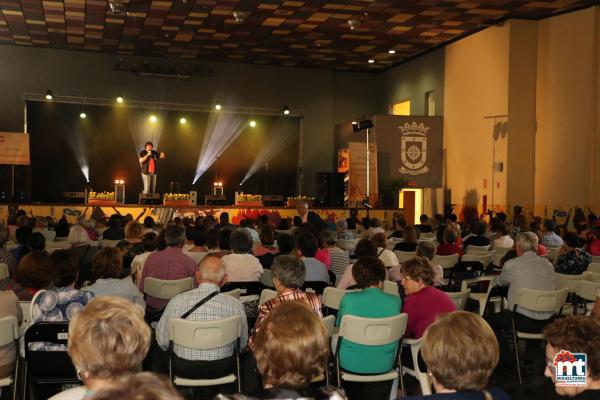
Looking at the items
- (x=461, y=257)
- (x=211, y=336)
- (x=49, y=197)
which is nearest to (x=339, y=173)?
(x=49, y=197)

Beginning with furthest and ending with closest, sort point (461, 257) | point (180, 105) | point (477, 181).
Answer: point (180, 105) → point (477, 181) → point (461, 257)

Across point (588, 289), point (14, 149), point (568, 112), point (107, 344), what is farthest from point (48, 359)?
point (14, 149)

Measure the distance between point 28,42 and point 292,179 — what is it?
7.95 meters

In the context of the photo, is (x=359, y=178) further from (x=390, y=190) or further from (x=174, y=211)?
(x=174, y=211)

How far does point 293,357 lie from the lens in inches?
91.7

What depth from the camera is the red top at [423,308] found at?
4559mm

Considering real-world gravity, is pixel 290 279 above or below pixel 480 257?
above

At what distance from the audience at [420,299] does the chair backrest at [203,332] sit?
116 cm

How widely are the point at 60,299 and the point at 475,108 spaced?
14.3 m

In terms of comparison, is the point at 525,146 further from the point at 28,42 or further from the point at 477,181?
the point at 28,42

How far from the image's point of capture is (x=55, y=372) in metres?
3.90

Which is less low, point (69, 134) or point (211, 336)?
point (69, 134)

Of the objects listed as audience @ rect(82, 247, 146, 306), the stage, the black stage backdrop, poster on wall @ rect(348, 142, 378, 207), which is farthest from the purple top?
the black stage backdrop

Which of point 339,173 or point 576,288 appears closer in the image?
point 576,288
